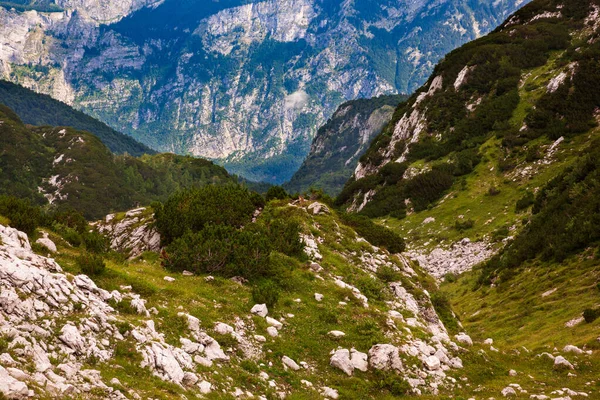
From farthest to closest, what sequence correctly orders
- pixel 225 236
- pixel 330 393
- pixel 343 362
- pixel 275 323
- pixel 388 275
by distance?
pixel 388 275, pixel 225 236, pixel 275 323, pixel 343 362, pixel 330 393

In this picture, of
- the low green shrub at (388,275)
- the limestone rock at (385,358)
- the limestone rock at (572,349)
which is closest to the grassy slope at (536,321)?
the limestone rock at (572,349)

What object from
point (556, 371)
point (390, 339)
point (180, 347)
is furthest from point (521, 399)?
point (180, 347)

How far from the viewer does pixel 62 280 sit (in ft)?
47.6

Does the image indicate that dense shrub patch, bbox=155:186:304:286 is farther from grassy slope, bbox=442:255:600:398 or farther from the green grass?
grassy slope, bbox=442:255:600:398

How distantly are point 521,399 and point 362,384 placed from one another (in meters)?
5.76

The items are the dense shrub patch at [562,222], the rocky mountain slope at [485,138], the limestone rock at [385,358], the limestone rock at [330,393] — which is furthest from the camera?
the rocky mountain slope at [485,138]

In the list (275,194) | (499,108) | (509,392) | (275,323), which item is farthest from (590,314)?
(499,108)

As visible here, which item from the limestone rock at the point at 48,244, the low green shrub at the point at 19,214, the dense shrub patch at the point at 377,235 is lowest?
the dense shrub patch at the point at 377,235

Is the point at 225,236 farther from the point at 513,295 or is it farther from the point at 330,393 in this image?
the point at 513,295

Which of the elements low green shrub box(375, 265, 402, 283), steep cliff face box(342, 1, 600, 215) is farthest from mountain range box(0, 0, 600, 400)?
steep cliff face box(342, 1, 600, 215)

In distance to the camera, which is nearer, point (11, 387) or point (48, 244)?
point (11, 387)

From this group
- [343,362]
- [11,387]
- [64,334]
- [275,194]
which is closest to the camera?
[11,387]

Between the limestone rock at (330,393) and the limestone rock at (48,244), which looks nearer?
the limestone rock at (330,393)

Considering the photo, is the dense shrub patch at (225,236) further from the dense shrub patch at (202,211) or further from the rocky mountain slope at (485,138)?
the rocky mountain slope at (485,138)
